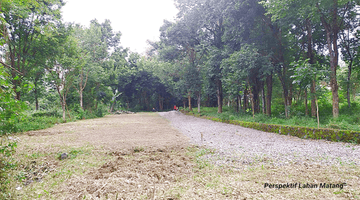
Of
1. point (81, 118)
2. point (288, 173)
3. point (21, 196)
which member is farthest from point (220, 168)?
point (81, 118)

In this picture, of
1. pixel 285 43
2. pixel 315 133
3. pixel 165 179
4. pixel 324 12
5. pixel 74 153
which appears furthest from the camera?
pixel 285 43

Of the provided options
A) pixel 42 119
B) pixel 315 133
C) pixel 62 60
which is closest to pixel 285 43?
pixel 315 133

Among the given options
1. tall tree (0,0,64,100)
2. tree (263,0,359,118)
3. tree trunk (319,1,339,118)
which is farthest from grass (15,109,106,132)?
tree trunk (319,1,339,118)

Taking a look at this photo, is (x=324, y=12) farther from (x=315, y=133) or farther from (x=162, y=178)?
(x=162, y=178)

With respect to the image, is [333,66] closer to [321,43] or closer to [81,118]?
[321,43]

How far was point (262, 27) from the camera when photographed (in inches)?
447

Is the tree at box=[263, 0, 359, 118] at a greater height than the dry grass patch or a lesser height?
greater

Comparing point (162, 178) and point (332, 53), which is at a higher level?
point (332, 53)

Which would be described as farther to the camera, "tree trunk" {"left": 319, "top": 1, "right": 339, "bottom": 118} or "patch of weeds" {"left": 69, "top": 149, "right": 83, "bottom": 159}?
"tree trunk" {"left": 319, "top": 1, "right": 339, "bottom": 118}

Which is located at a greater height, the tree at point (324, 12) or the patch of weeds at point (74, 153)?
the tree at point (324, 12)

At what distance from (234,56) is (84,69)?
14.4 metres

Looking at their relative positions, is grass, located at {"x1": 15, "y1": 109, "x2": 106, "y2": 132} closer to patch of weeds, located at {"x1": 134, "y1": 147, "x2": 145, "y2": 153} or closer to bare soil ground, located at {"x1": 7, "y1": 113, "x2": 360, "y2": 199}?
bare soil ground, located at {"x1": 7, "y1": 113, "x2": 360, "y2": 199}

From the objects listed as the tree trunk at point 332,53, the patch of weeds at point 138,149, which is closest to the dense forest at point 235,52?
the tree trunk at point 332,53

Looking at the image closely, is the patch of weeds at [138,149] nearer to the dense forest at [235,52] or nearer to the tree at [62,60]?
the dense forest at [235,52]
